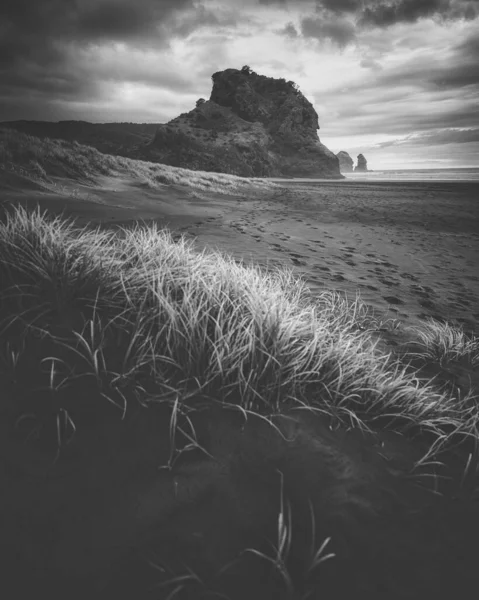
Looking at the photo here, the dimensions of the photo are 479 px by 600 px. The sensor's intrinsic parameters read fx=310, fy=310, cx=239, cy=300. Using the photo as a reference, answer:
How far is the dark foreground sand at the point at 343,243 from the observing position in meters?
3.73

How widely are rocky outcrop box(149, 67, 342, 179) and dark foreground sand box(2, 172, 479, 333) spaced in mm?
77873

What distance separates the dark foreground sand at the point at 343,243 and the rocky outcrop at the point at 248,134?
3066 inches

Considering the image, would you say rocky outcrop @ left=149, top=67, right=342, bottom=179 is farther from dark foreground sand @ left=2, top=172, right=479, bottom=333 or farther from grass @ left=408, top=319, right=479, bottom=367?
grass @ left=408, top=319, right=479, bottom=367

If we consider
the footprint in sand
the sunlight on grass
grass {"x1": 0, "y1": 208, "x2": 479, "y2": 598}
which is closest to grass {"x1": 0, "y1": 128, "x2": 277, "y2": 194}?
the sunlight on grass

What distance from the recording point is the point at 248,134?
92.1 metres

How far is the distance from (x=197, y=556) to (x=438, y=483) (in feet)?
3.20

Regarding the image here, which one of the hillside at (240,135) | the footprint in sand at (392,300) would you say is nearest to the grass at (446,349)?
the footprint in sand at (392,300)

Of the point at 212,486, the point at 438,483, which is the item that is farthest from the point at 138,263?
the point at 438,483

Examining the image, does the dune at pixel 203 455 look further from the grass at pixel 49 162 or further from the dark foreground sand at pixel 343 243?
the grass at pixel 49 162

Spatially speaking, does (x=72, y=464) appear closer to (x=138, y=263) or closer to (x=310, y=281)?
(x=138, y=263)

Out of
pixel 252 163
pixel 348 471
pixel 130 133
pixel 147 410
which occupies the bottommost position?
pixel 348 471

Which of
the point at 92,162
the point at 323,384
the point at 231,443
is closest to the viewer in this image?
the point at 231,443

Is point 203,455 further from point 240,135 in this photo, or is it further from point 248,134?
point 248,134

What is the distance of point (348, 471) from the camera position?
1208 millimetres
